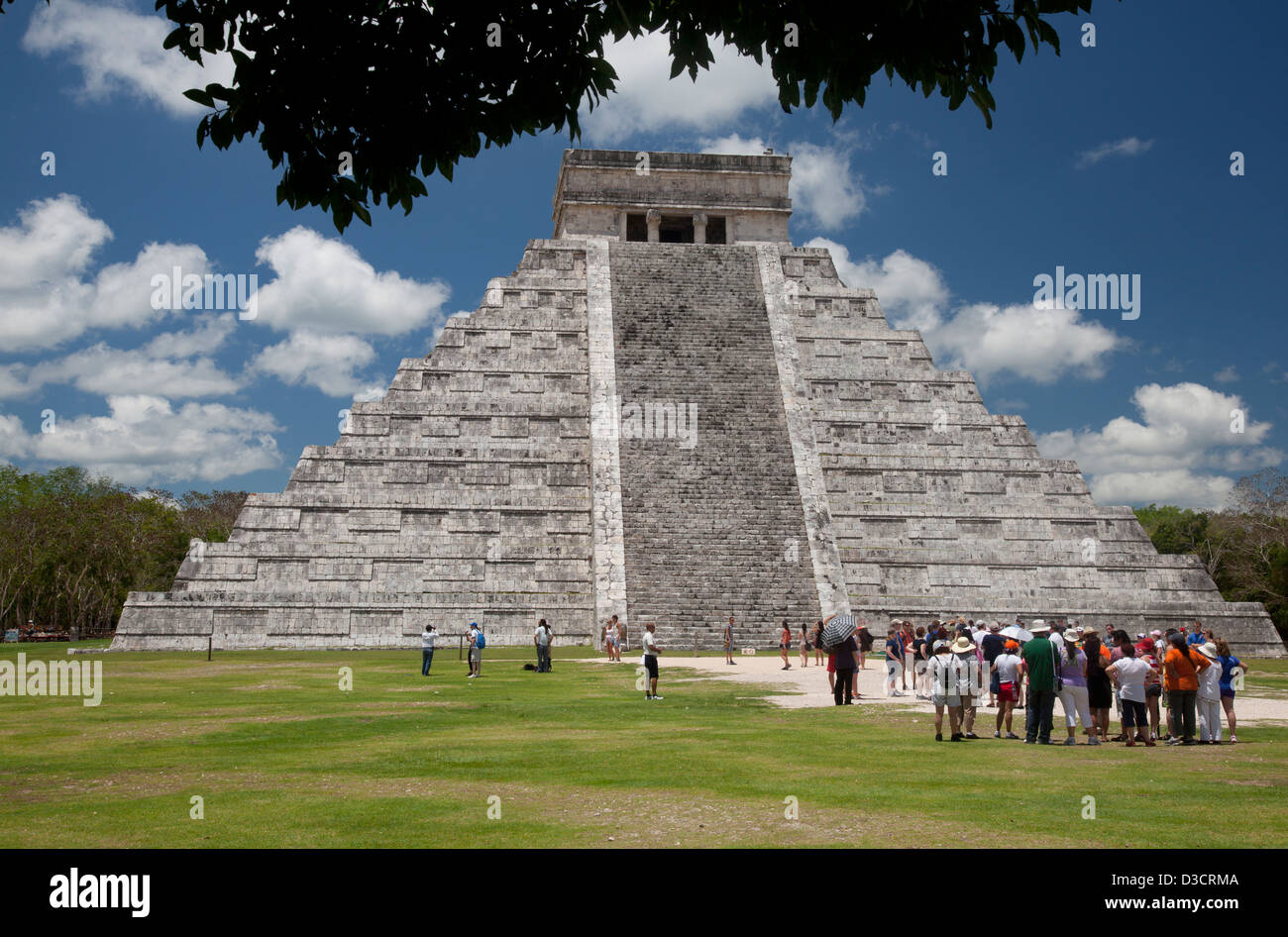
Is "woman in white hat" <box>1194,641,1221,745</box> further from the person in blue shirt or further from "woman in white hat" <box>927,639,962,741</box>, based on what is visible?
"woman in white hat" <box>927,639,962,741</box>

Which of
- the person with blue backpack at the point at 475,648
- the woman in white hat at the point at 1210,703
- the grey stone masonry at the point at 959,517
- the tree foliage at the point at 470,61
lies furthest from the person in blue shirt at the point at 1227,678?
the grey stone masonry at the point at 959,517

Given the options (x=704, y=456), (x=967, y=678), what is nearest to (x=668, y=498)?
(x=704, y=456)

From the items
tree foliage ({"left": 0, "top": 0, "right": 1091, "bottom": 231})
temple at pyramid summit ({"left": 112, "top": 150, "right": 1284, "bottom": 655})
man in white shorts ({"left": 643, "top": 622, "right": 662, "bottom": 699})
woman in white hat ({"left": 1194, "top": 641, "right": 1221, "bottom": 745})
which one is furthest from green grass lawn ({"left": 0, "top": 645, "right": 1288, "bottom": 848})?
temple at pyramid summit ({"left": 112, "top": 150, "right": 1284, "bottom": 655})

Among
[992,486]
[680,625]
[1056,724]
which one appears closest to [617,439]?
[680,625]

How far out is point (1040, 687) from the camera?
1221cm

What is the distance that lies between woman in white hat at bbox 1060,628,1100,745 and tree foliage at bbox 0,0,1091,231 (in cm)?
819

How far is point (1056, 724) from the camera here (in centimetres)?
1430

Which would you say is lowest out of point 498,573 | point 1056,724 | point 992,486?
point 1056,724

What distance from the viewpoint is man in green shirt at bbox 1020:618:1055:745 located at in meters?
12.2

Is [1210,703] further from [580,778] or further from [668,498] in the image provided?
[668,498]

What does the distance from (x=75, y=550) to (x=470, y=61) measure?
144 ft

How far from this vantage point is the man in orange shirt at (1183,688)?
41.0 ft

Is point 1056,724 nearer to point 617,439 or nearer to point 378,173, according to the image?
point 378,173

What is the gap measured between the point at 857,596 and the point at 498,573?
961 cm
